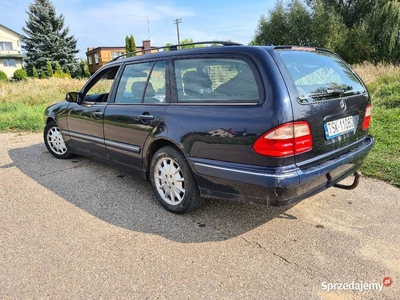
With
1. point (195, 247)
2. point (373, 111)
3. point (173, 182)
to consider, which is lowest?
point (195, 247)

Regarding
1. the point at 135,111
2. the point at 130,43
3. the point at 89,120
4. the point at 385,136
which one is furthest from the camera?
the point at 130,43

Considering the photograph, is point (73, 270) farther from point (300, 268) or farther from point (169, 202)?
point (300, 268)

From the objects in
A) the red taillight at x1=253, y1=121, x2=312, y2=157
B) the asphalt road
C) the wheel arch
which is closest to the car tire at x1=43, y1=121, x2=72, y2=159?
the asphalt road

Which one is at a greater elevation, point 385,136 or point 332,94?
point 332,94

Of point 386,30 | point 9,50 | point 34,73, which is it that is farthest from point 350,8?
point 9,50

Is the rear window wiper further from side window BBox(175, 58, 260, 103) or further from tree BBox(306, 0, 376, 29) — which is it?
tree BBox(306, 0, 376, 29)

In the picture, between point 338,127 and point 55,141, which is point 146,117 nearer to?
point 338,127

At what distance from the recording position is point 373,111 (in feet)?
24.2

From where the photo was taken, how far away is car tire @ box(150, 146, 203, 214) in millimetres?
2885

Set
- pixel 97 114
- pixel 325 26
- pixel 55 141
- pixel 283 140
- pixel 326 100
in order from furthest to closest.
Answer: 1. pixel 325 26
2. pixel 55 141
3. pixel 97 114
4. pixel 326 100
5. pixel 283 140

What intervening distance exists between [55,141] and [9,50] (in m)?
54.5

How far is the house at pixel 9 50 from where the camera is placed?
47406mm

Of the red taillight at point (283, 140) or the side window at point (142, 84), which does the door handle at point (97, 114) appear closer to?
the side window at point (142, 84)

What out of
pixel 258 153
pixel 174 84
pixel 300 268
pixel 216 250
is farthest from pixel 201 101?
pixel 300 268
